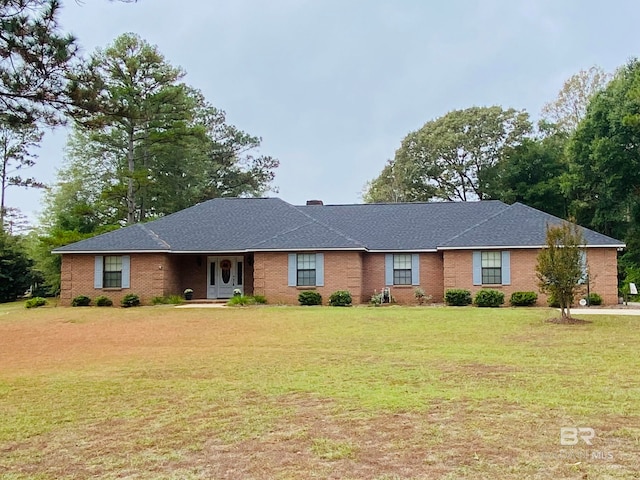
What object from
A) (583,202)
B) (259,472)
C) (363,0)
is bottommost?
(259,472)

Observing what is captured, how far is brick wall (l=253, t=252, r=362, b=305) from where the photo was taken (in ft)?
79.3

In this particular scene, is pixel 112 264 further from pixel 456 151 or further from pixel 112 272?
→ pixel 456 151

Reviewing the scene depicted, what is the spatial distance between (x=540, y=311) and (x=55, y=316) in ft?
55.4

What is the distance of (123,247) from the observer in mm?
25094

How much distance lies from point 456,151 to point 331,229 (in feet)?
77.1

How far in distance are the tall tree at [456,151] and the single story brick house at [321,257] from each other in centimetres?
1763

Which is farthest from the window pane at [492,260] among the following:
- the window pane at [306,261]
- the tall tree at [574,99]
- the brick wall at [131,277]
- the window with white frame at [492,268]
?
the tall tree at [574,99]

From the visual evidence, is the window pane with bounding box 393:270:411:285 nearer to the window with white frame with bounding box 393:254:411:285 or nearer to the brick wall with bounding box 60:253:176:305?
the window with white frame with bounding box 393:254:411:285

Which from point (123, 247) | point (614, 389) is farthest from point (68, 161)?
point (614, 389)

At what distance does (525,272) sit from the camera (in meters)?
23.5

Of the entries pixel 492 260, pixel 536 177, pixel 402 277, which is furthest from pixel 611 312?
pixel 536 177

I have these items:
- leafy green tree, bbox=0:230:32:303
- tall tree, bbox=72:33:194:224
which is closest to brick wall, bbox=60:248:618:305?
leafy green tree, bbox=0:230:32:303

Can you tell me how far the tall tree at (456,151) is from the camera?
4444cm

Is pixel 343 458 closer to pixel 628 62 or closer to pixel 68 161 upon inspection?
pixel 628 62
